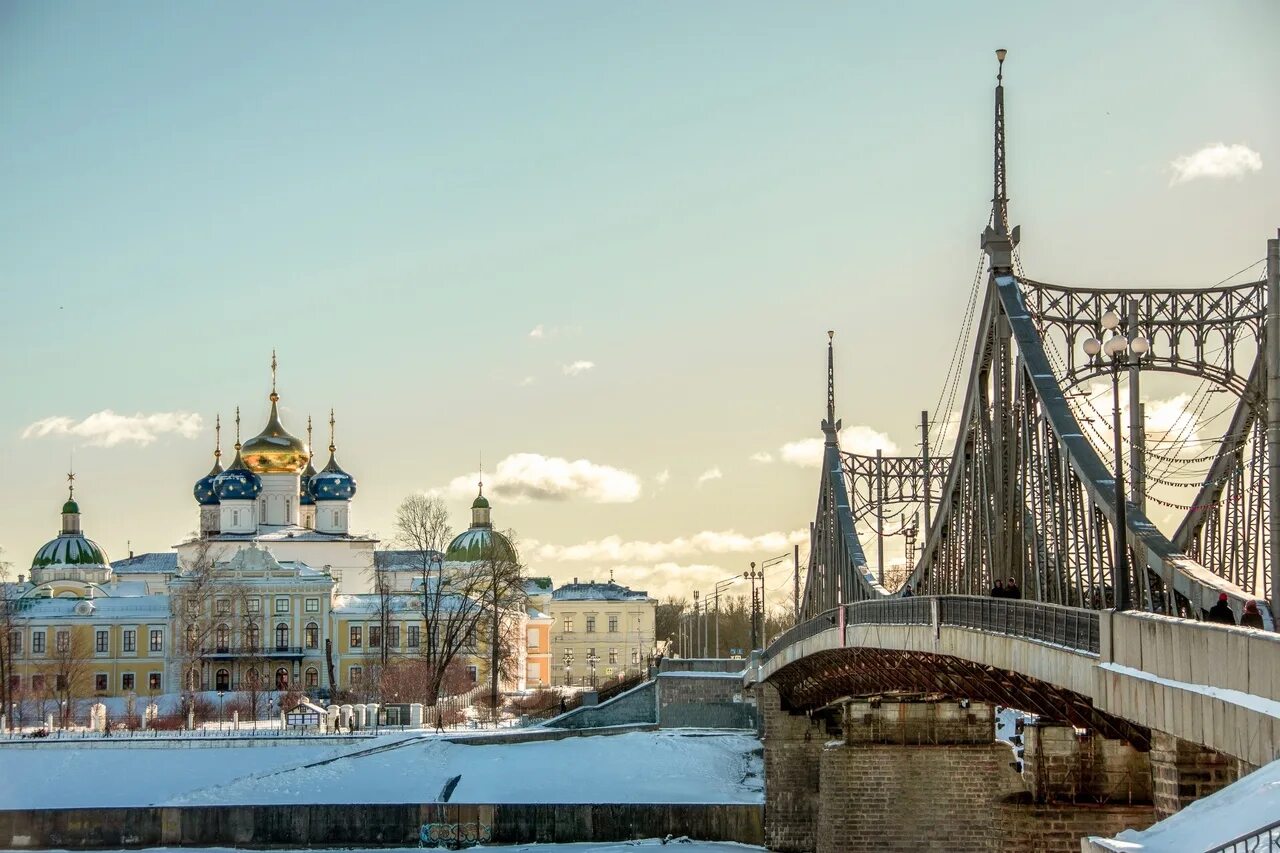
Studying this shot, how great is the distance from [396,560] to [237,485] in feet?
43.9

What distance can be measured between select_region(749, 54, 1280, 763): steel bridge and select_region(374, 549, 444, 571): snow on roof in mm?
81929

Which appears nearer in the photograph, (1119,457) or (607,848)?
(1119,457)

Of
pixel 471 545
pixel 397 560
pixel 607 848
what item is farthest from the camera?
pixel 397 560

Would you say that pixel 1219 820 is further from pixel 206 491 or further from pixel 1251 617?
pixel 206 491

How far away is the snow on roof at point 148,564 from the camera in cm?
13062

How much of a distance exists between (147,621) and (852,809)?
205 ft

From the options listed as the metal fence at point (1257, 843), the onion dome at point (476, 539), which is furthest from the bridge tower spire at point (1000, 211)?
the onion dome at point (476, 539)

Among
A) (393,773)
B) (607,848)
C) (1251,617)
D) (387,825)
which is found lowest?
(607,848)

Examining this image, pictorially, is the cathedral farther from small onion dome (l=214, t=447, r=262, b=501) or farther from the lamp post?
the lamp post

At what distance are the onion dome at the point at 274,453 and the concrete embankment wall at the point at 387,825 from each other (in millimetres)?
60930

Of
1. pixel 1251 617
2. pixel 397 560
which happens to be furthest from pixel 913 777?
pixel 397 560

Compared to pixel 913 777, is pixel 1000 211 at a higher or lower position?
higher

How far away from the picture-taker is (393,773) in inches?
2474

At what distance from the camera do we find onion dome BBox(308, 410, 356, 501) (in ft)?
406
